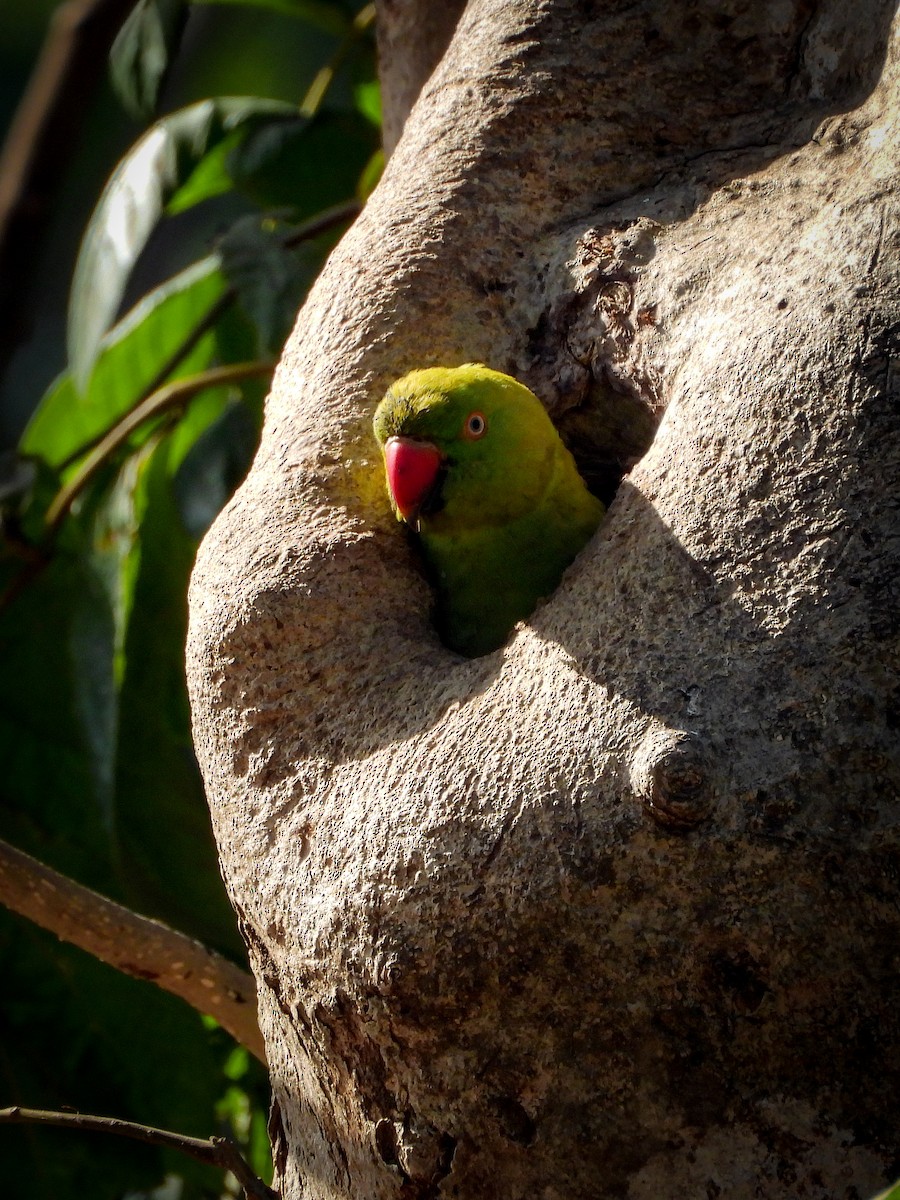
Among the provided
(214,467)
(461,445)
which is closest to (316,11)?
(214,467)

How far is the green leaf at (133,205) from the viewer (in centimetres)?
288

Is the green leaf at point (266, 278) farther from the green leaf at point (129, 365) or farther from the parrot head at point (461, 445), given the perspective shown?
the parrot head at point (461, 445)

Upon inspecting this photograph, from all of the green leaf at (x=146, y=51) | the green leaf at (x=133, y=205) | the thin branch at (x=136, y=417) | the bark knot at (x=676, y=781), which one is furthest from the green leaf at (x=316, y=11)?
the bark knot at (x=676, y=781)

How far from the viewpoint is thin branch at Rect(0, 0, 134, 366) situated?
11.6 feet

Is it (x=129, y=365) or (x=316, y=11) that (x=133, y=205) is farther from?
(x=316, y=11)

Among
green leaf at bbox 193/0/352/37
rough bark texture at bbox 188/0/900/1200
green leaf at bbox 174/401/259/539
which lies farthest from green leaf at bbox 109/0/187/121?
rough bark texture at bbox 188/0/900/1200

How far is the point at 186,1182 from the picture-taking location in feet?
9.28

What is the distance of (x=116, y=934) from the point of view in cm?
195

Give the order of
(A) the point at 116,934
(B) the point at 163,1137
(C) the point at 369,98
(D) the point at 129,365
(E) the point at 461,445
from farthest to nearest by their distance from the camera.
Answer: (C) the point at 369,98
(D) the point at 129,365
(E) the point at 461,445
(A) the point at 116,934
(B) the point at 163,1137

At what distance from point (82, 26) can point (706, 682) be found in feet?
10.1

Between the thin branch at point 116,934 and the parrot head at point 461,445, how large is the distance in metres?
0.81

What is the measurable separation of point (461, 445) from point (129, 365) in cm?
153

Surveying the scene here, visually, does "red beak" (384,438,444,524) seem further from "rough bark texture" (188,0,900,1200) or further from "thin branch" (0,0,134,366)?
"thin branch" (0,0,134,366)

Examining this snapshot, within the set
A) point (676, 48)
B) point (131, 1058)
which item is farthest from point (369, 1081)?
point (676, 48)
